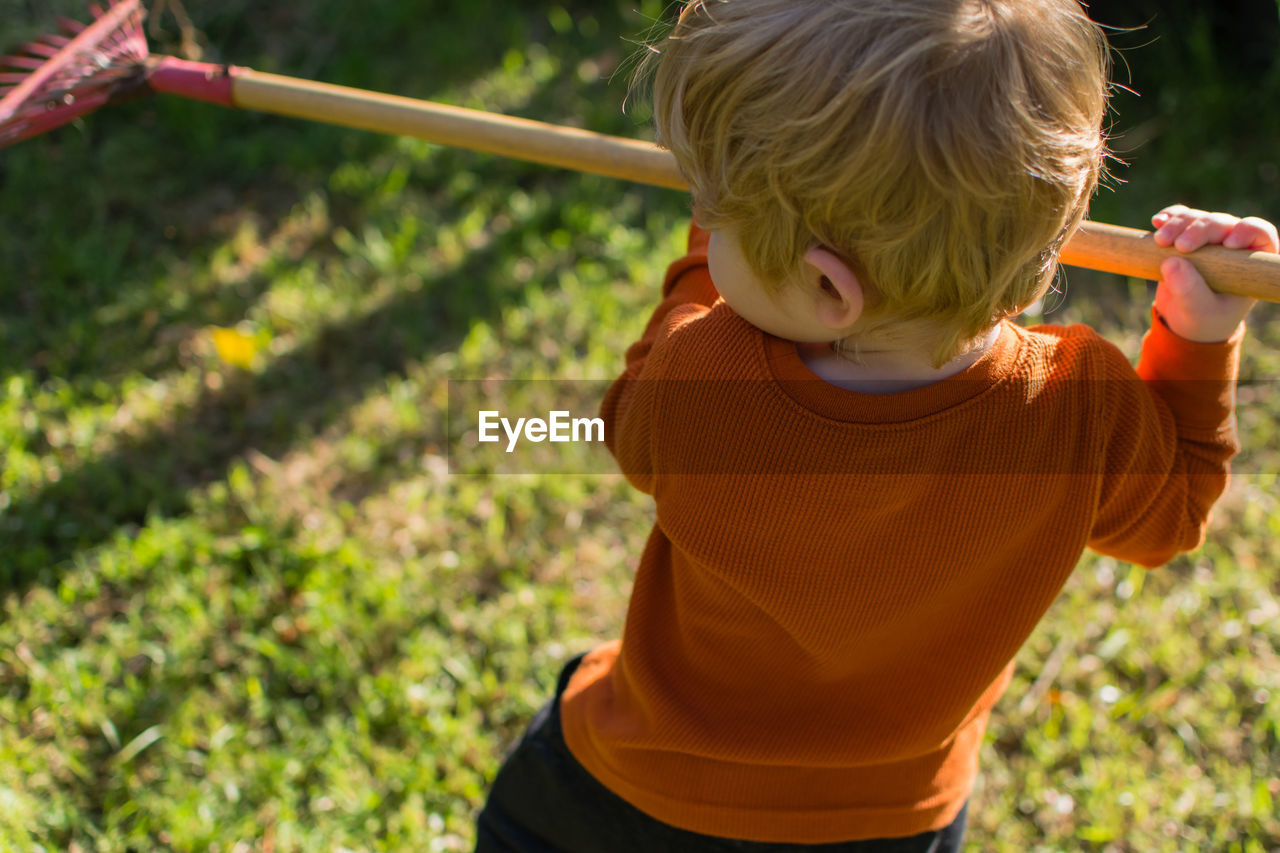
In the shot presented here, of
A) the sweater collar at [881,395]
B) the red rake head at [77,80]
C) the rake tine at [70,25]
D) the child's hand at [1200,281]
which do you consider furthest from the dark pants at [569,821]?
the rake tine at [70,25]

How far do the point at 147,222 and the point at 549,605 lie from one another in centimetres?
209

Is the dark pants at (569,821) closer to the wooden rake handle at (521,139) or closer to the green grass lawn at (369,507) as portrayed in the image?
the green grass lawn at (369,507)

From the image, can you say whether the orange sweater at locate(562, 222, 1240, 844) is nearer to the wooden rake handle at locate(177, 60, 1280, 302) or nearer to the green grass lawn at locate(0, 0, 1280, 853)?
the wooden rake handle at locate(177, 60, 1280, 302)

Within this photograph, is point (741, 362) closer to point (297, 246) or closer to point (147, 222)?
point (297, 246)

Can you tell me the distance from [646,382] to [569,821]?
69cm

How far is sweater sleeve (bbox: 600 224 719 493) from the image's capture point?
114 centimetres

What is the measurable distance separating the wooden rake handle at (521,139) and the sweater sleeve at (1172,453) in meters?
0.13

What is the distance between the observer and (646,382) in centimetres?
113

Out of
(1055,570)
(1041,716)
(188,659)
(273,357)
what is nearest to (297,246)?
(273,357)

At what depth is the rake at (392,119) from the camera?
1296 mm

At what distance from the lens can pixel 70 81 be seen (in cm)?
221

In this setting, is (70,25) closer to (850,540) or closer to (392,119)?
(392,119)

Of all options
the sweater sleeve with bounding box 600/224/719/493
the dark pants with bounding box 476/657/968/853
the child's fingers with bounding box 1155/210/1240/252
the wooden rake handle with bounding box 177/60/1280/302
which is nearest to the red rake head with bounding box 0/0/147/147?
the wooden rake handle with bounding box 177/60/1280/302

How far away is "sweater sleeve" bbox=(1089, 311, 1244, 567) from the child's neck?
0.21m
